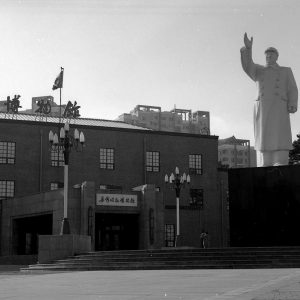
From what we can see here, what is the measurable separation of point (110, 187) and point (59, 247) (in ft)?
72.7

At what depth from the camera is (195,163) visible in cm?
5416

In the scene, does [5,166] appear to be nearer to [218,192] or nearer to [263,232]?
[218,192]

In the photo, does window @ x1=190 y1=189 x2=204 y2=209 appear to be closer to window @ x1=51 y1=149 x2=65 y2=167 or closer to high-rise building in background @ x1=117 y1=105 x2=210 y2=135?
window @ x1=51 y1=149 x2=65 y2=167

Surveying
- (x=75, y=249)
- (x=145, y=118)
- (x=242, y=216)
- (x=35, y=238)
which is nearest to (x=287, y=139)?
(x=242, y=216)

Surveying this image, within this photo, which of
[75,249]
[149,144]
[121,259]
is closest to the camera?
[121,259]

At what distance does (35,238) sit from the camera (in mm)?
47250

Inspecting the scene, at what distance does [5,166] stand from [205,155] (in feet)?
57.3

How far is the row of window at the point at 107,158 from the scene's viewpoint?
156ft

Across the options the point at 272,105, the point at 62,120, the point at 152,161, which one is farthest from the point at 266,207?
the point at 62,120

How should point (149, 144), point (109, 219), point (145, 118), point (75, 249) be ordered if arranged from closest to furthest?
point (75, 249), point (109, 219), point (149, 144), point (145, 118)

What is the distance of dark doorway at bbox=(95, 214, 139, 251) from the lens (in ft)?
150

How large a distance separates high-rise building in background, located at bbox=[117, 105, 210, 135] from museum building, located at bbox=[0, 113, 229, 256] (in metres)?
82.5

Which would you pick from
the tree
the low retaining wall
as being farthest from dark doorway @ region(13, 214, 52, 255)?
the tree

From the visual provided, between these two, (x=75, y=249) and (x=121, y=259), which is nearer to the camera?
(x=121, y=259)
